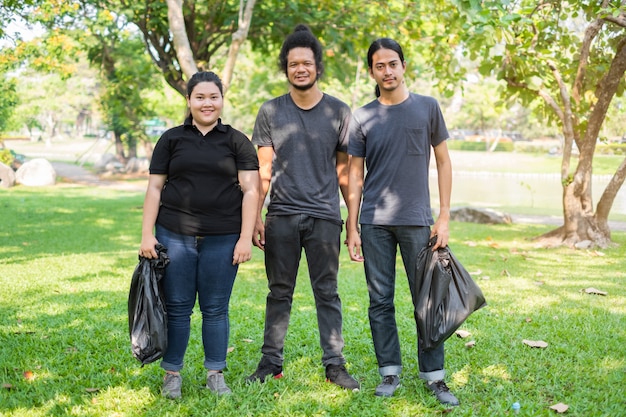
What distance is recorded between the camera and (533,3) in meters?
8.55

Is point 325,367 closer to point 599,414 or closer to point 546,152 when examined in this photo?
point 599,414

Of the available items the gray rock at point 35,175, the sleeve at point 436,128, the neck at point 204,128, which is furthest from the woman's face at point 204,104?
the gray rock at point 35,175

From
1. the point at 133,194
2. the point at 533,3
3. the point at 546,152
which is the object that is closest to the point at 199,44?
the point at 533,3

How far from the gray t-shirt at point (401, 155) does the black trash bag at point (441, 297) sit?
227mm

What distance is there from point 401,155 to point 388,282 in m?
0.67

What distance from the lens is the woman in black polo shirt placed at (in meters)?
3.60

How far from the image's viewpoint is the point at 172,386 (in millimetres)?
3707

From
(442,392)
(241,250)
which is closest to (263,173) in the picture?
(241,250)

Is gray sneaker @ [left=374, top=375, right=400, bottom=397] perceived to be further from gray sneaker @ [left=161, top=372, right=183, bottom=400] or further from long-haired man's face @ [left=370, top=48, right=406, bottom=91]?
long-haired man's face @ [left=370, top=48, right=406, bottom=91]

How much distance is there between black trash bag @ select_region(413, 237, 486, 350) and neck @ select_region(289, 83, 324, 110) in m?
0.98

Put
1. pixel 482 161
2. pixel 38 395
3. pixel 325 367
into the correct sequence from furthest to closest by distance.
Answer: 1. pixel 482 161
2. pixel 325 367
3. pixel 38 395

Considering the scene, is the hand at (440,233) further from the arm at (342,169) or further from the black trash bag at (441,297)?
the arm at (342,169)

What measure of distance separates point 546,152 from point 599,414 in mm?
44295

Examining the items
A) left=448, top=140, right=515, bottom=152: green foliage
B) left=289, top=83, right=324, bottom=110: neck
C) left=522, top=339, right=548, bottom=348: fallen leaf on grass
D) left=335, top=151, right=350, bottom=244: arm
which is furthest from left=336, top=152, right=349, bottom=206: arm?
left=448, top=140, right=515, bottom=152: green foliage
